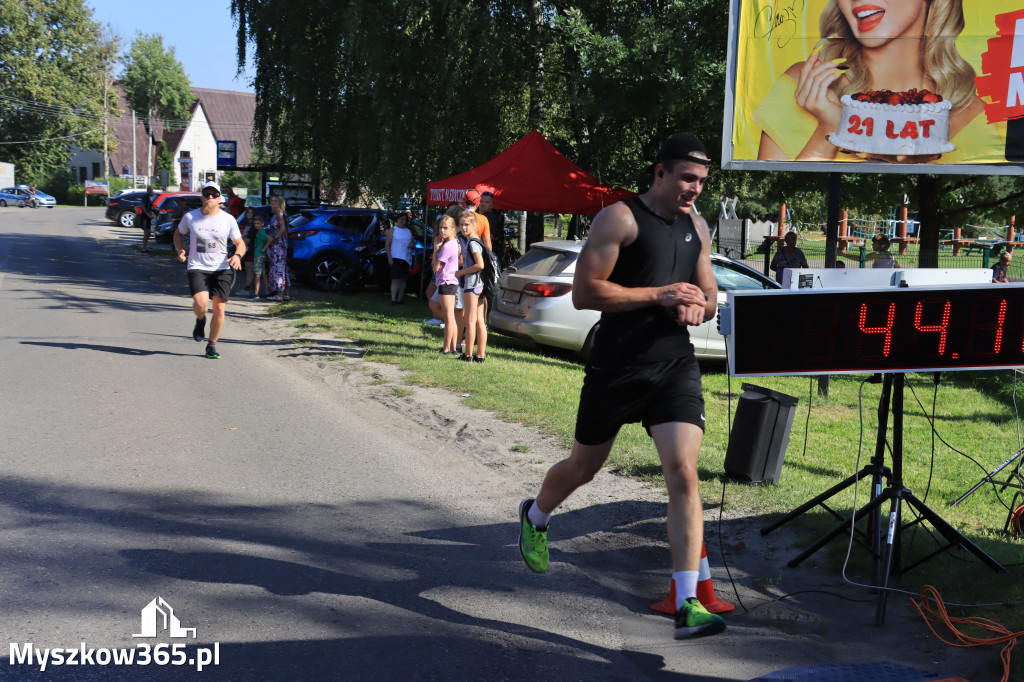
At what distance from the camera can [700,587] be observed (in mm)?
4172

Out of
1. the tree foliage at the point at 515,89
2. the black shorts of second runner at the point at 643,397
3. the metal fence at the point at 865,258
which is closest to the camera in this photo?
the black shorts of second runner at the point at 643,397

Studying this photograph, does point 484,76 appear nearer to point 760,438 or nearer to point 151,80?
point 760,438

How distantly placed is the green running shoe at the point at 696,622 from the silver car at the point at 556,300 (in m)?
7.83

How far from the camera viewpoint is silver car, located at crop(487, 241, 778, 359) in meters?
11.8

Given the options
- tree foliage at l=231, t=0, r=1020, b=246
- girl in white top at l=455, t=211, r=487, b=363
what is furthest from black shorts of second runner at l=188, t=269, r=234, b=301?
tree foliage at l=231, t=0, r=1020, b=246

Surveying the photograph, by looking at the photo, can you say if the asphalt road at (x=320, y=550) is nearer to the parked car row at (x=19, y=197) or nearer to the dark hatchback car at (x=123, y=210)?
the dark hatchback car at (x=123, y=210)

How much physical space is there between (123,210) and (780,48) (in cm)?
4400

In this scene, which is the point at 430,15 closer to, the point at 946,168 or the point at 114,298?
the point at 114,298

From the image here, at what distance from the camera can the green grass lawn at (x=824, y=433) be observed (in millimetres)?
4965

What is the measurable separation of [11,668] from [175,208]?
30.6 metres

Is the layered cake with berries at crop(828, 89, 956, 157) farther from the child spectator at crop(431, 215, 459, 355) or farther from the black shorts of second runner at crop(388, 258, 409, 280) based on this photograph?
the black shorts of second runner at crop(388, 258, 409, 280)

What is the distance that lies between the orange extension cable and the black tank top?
164cm
